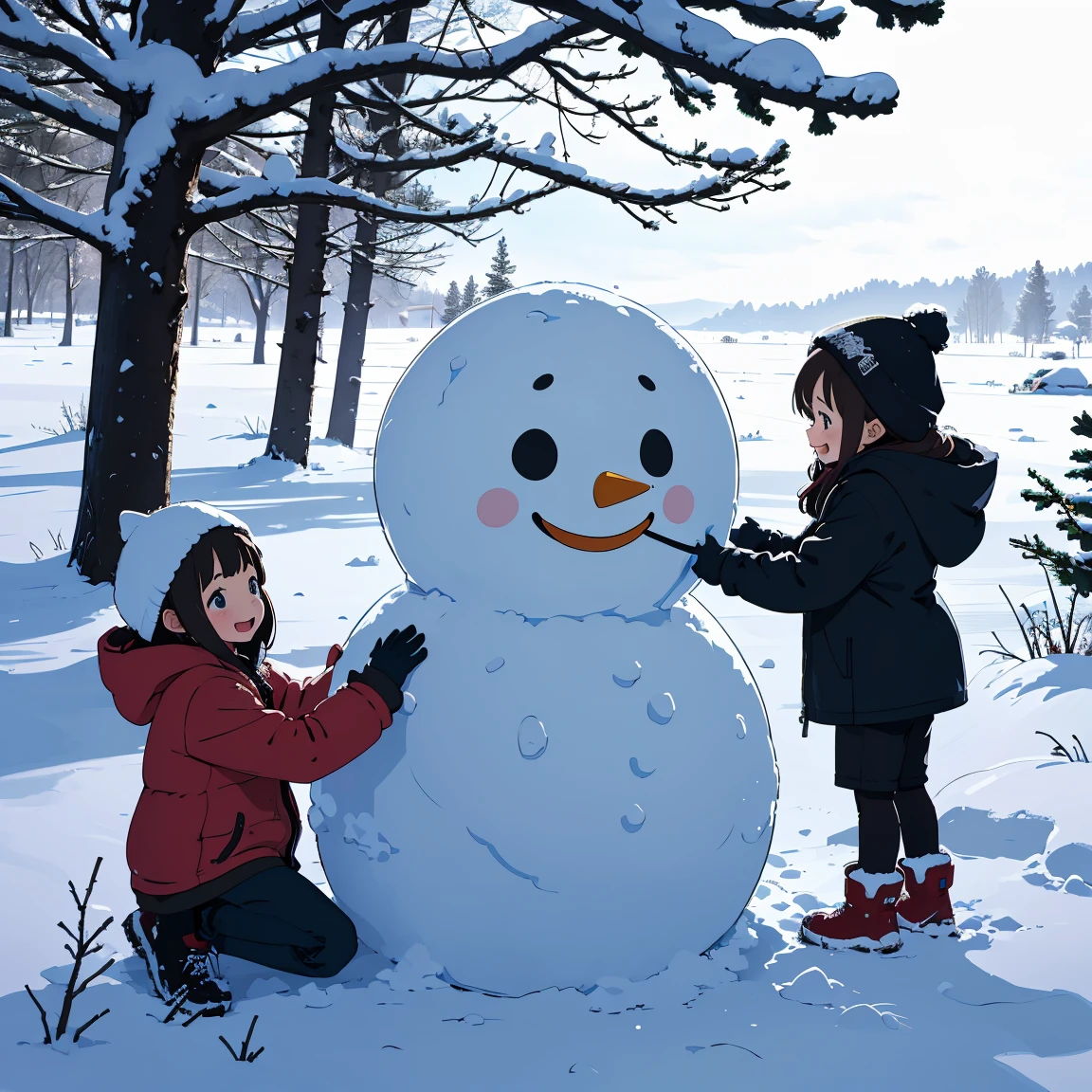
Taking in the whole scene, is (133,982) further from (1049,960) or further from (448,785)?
(1049,960)

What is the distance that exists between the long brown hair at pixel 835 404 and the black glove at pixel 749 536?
0.63ft

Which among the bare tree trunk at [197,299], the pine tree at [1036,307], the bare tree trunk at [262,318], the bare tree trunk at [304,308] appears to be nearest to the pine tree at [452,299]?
the bare tree trunk at [197,299]

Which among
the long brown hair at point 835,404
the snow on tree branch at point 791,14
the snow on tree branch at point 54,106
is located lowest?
the long brown hair at point 835,404

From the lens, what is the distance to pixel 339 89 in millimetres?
9797

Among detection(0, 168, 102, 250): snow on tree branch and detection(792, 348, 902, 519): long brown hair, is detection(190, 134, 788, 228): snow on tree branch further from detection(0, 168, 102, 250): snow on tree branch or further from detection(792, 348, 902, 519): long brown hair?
detection(792, 348, 902, 519): long brown hair

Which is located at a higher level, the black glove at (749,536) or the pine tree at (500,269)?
the pine tree at (500,269)

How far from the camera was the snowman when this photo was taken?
108 inches

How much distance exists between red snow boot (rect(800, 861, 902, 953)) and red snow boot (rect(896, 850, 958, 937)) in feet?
0.33

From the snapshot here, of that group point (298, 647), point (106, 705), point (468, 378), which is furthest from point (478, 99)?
point (468, 378)

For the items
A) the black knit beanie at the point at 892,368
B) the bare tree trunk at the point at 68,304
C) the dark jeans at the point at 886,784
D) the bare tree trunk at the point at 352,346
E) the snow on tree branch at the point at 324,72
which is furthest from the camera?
the bare tree trunk at the point at 68,304

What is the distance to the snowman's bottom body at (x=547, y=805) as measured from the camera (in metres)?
2.72

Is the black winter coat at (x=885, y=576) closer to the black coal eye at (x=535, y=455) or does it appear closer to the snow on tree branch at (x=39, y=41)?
the black coal eye at (x=535, y=455)

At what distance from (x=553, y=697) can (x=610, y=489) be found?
0.56 meters

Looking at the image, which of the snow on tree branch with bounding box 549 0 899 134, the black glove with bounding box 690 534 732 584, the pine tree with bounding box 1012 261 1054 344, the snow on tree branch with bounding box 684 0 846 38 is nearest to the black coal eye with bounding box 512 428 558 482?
the black glove with bounding box 690 534 732 584
